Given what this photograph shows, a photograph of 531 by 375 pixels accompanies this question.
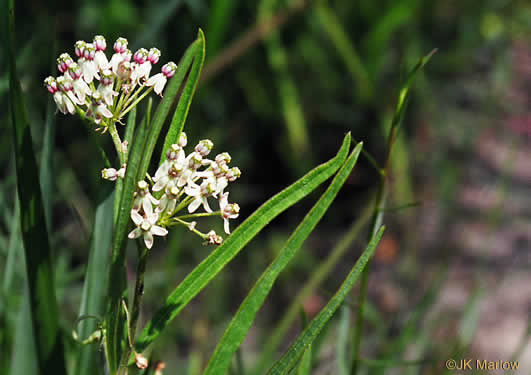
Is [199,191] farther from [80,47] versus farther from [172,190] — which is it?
[80,47]

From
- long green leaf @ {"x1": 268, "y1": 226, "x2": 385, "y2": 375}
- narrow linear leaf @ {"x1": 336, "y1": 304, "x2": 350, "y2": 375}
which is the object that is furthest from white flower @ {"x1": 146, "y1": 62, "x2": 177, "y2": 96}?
narrow linear leaf @ {"x1": 336, "y1": 304, "x2": 350, "y2": 375}

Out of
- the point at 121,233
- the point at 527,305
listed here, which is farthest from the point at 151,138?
the point at 527,305

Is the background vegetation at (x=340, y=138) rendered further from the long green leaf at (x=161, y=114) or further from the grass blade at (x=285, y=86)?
the long green leaf at (x=161, y=114)

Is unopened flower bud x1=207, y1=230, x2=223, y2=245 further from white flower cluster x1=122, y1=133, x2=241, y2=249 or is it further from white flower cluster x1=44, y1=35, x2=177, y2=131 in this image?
white flower cluster x1=44, y1=35, x2=177, y2=131

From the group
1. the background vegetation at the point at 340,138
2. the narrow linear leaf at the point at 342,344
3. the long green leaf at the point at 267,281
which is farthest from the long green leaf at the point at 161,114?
the background vegetation at the point at 340,138

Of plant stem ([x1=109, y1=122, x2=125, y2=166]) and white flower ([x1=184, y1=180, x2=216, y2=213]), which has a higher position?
plant stem ([x1=109, y1=122, x2=125, y2=166])

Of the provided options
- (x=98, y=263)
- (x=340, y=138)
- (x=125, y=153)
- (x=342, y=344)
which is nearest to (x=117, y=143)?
(x=125, y=153)
